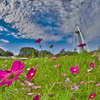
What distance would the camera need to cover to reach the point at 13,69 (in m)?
0.59

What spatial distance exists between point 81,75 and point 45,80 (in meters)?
0.58

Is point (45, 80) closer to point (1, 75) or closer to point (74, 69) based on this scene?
point (74, 69)

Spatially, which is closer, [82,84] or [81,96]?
[81,96]

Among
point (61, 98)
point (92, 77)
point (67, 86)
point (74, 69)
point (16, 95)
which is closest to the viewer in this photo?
point (61, 98)

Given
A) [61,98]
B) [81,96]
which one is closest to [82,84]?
[81,96]

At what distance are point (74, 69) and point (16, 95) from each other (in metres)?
0.67

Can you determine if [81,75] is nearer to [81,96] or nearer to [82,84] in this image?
[82,84]

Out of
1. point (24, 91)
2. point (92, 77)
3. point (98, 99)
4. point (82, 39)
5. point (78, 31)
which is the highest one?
point (78, 31)

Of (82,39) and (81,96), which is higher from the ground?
(82,39)

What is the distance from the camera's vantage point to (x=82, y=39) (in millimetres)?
8312

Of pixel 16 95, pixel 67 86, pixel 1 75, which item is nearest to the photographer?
pixel 1 75

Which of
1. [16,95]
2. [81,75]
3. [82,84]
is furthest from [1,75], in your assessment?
[81,75]

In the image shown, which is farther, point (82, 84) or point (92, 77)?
point (92, 77)

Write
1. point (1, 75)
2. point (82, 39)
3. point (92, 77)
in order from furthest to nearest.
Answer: point (82, 39), point (92, 77), point (1, 75)
